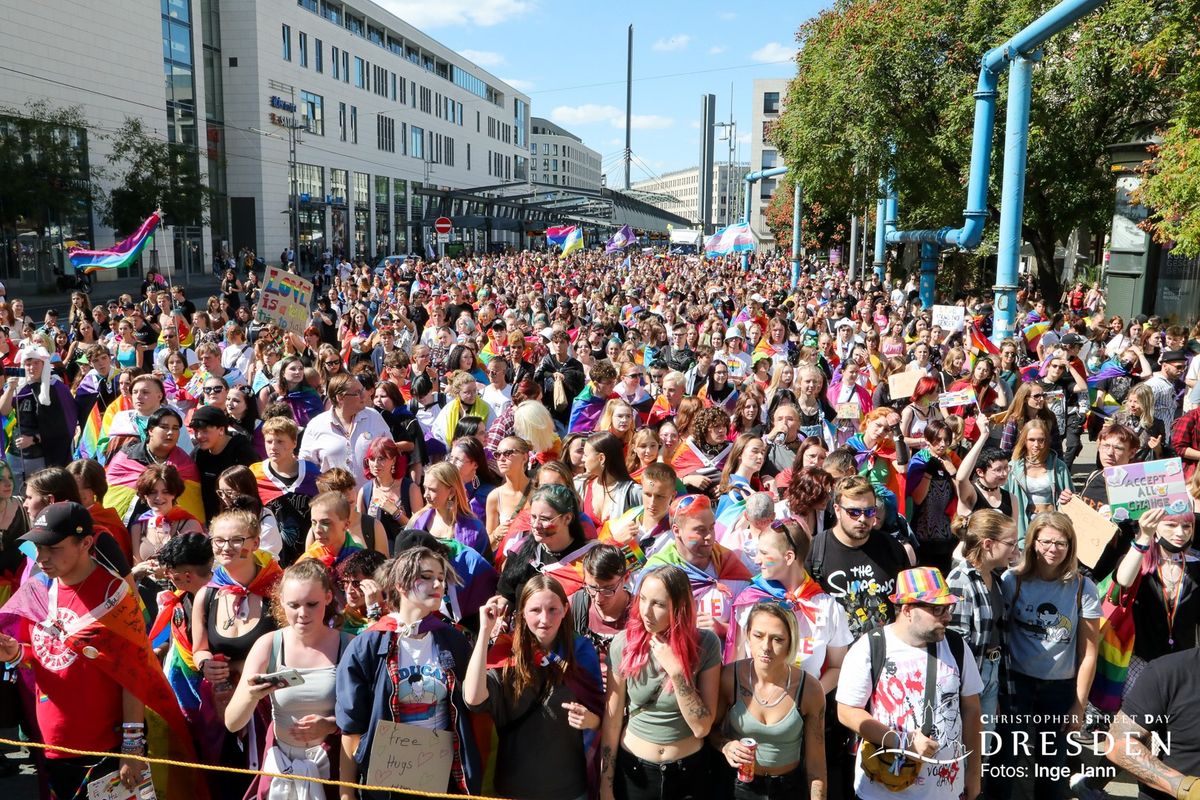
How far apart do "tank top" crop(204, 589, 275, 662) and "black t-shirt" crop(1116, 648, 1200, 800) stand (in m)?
3.37

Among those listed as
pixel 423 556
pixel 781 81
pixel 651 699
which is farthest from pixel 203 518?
pixel 781 81

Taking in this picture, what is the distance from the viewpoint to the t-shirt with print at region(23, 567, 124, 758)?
3641 mm

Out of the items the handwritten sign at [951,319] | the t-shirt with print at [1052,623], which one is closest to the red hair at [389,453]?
the t-shirt with print at [1052,623]

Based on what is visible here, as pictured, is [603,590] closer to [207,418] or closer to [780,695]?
[780,695]

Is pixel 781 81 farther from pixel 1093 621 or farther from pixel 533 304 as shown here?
pixel 1093 621

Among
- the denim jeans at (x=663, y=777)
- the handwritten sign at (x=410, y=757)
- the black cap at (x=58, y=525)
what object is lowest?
the denim jeans at (x=663, y=777)

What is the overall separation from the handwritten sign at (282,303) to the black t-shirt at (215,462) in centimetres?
647

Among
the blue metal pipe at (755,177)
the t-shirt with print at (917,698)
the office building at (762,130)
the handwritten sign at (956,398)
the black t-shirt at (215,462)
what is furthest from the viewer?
the office building at (762,130)

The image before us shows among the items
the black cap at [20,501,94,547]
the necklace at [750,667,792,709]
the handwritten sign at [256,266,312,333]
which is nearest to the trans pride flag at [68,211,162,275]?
the handwritten sign at [256,266,312,333]

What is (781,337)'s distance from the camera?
455 inches

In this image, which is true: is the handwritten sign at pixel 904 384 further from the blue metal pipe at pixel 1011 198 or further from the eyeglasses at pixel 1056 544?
the blue metal pipe at pixel 1011 198

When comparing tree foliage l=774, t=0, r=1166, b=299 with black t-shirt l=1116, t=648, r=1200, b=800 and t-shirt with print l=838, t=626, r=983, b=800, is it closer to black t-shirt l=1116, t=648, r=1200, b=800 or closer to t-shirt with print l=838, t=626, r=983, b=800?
black t-shirt l=1116, t=648, r=1200, b=800

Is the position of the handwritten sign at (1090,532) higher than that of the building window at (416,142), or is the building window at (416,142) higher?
the building window at (416,142)

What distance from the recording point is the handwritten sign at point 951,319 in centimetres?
1280
